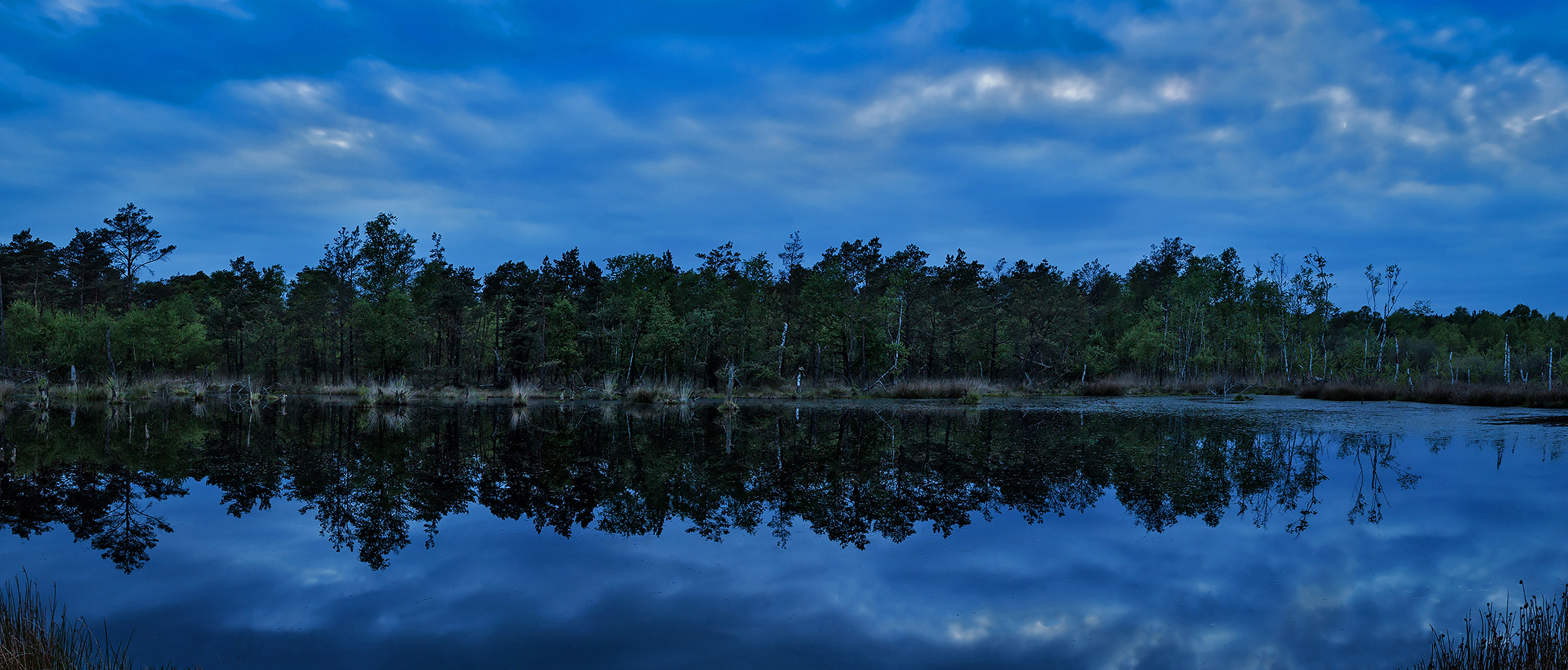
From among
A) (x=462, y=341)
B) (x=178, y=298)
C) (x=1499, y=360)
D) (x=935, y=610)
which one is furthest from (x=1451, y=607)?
(x=1499, y=360)

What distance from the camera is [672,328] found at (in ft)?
132

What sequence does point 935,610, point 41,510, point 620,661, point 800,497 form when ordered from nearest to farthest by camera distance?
point 620,661 → point 935,610 → point 41,510 → point 800,497

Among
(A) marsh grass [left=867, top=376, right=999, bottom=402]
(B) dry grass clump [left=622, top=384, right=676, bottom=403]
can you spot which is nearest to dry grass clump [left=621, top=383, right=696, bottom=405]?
(B) dry grass clump [left=622, top=384, right=676, bottom=403]

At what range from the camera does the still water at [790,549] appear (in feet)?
16.8

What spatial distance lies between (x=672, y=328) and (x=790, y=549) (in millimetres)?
33529

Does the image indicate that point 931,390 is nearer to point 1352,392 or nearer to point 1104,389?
point 1104,389

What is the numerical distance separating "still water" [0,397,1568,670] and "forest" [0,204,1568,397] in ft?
72.8

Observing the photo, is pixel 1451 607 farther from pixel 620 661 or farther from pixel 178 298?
pixel 178 298

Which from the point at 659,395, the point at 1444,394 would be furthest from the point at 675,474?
the point at 1444,394

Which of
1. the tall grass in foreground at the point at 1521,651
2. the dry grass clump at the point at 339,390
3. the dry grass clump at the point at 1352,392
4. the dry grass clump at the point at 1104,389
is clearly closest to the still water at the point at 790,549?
the tall grass in foreground at the point at 1521,651

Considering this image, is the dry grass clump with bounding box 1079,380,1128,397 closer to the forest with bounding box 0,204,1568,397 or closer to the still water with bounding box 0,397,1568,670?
the forest with bounding box 0,204,1568,397

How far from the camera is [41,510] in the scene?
9180 mm

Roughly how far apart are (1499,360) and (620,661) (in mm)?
75113

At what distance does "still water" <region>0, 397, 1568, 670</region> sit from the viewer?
16.8ft
